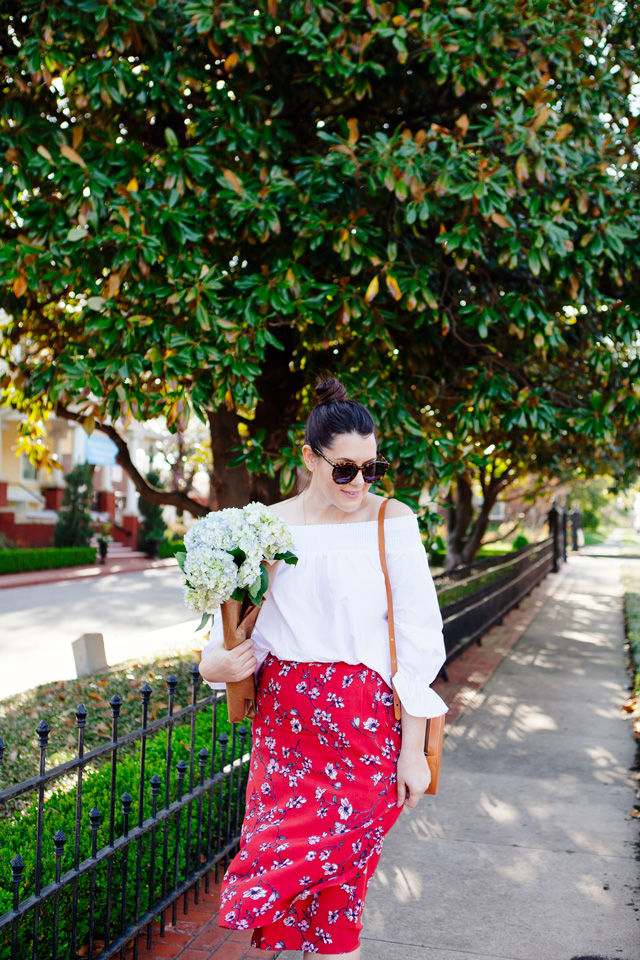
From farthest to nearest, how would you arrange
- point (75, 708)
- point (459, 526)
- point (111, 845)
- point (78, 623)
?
point (459, 526), point (78, 623), point (75, 708), point (111, 845)

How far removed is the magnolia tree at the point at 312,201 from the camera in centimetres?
472

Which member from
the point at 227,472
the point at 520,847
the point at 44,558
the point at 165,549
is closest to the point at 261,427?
the point at 227,472

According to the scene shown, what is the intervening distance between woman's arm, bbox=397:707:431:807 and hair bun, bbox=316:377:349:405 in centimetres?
96

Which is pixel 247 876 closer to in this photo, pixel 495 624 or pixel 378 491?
pixel 378 491

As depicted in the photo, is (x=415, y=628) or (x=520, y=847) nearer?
(x=415, y=628)

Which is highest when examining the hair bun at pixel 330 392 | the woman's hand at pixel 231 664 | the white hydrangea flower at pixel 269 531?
the hair bun at pixel 330 392

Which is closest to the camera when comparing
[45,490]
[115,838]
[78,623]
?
[115,838]

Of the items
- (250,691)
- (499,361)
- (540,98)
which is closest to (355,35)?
(540,98)

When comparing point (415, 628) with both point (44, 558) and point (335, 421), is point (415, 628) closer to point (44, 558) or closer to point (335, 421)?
point (335, 421)

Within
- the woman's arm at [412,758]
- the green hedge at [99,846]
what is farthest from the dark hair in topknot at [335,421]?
the green hedge at [99,846]

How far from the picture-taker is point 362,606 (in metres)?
2.30

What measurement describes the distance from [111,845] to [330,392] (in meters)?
1.82

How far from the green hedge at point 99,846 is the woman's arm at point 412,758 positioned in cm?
130

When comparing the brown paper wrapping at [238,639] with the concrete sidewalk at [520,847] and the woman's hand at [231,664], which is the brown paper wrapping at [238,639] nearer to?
the woman's hand at [231,664]
